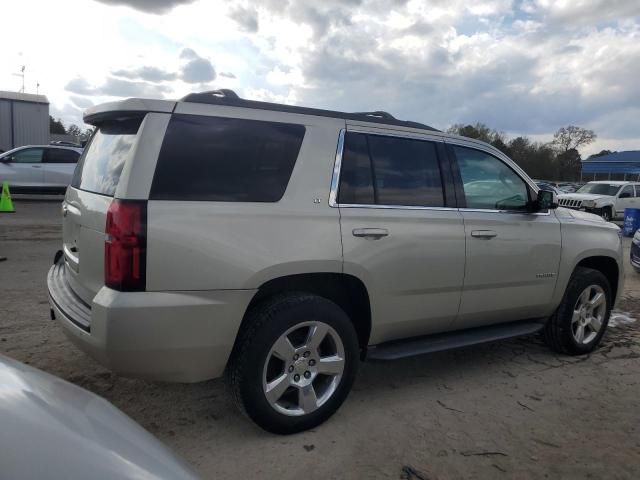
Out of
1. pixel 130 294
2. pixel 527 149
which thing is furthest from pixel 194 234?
pixel 527 149

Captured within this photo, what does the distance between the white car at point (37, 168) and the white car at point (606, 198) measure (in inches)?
706

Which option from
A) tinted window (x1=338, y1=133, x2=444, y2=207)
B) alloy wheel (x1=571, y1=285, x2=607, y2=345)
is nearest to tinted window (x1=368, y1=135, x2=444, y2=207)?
tinted window (x1=338, y1=133, x2=444, y2=207)

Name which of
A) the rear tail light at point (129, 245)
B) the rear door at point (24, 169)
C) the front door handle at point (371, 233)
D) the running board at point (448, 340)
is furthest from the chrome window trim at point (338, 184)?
the rear door at point (24, 169)

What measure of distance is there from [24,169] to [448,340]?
49.3 ft

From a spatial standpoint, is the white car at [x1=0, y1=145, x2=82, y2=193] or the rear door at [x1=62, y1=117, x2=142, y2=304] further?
the white car at [x1=0, y1=145, x2=82, y2=193]

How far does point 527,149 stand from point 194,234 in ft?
214

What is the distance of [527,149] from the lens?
62000 mm

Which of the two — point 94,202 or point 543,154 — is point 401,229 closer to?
point 94,202

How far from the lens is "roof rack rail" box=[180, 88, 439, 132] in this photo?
9.77 feet

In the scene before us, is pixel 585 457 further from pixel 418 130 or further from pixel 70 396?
pixel 70 396

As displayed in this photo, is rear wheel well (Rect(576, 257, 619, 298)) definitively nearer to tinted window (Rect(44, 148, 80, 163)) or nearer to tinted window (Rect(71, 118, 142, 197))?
tinted window (Rect(71, 118, 142, 197))

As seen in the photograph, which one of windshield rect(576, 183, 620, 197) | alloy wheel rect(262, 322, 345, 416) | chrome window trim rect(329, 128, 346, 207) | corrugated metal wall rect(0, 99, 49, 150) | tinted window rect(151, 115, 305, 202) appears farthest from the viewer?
corrugated metal wall rect(0, 99, 49, 150)

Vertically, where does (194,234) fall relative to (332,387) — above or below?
above

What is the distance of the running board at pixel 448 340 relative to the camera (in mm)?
3488
